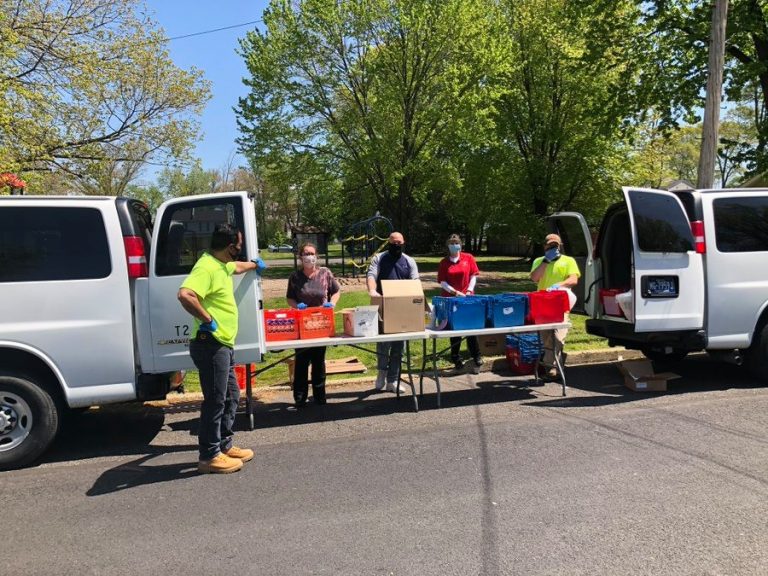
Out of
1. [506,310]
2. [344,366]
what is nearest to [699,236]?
[506,310]

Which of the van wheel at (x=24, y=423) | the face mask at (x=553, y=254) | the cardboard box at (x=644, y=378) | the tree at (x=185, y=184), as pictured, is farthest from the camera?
the tree at (x=185, y=184)

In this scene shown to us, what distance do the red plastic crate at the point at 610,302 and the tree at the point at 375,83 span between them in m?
17.2

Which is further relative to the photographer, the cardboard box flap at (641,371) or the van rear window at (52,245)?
the cardboard box flap at (641,371)

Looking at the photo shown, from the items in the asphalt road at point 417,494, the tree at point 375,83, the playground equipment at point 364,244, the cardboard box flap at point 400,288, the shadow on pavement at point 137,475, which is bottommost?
the asphalt road at point 417,494

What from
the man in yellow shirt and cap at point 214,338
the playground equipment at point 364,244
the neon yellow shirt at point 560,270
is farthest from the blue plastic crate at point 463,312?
the playground equipment at point 364,244

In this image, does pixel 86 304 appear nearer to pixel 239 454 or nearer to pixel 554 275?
pixel 239 454

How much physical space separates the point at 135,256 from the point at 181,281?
18.0 inches

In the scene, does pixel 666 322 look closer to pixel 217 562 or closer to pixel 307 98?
pixel 217 562

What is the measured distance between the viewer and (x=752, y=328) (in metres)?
6.95

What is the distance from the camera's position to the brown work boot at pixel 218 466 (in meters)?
4.81

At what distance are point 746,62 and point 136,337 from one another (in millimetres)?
17253

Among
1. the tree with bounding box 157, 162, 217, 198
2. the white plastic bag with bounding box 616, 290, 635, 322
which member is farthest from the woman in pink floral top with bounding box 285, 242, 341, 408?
the tree with bounding box 157, 162, 217, 198

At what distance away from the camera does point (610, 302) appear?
7.36m

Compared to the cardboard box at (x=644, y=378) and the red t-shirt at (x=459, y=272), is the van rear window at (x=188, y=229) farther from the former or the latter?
the cardboard box at (x=644, y=378)
